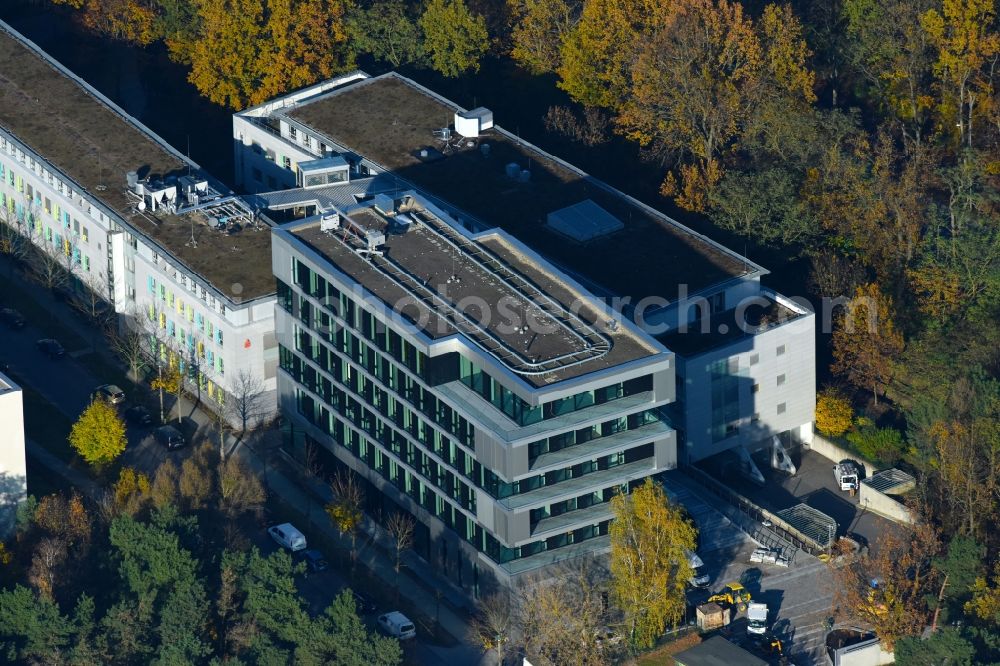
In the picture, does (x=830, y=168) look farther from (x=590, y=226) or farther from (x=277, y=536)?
(x=277, y=536)

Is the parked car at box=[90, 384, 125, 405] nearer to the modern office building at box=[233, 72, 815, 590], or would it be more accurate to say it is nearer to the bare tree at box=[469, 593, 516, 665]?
the modern office building at box=[233, 72, 815, 590]

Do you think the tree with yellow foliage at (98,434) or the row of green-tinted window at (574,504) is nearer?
the row of green-tinted window at (574,504)

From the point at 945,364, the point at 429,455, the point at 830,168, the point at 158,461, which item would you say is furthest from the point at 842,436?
the point at 158,461

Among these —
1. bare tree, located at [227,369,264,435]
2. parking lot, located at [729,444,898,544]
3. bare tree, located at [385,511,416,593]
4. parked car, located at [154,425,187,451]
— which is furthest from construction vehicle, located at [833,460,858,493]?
parked car, located at [154,425,187,451]

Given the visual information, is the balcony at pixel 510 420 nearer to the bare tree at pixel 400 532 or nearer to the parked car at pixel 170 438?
the bare tree at pixel 400 532

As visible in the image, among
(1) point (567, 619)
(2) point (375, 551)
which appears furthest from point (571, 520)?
(2) point (375, 551)

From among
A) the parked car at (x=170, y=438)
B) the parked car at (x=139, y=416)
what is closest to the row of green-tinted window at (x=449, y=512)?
the parked car at (x=170, y=438)

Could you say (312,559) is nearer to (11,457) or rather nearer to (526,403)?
(11,457)

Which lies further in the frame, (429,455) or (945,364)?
(945,364)
